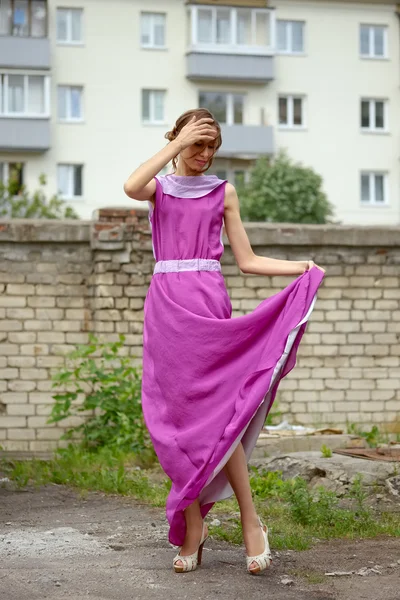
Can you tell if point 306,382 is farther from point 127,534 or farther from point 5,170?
point 5,170

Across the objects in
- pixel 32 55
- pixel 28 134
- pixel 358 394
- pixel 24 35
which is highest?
pixel 24 35

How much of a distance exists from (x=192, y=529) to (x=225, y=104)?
30.1 m

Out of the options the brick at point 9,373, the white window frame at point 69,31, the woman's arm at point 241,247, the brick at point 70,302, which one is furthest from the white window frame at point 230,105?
the woman's arm at point 241,247

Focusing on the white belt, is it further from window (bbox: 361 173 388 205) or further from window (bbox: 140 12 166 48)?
window (bbox: 361 173 388 205)

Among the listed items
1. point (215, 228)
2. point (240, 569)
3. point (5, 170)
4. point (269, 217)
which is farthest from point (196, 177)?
point (5, 170)

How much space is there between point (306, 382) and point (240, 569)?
6.86 metres

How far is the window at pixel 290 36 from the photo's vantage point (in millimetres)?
35000

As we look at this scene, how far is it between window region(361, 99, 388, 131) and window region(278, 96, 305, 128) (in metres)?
2.09

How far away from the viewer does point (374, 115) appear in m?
Result: 35.6

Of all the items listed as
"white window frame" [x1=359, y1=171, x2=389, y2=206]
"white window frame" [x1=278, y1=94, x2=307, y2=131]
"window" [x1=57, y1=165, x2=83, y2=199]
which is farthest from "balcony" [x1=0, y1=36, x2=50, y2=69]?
"white window frame" [x1=359, y1=171, x2=389, y2=206]

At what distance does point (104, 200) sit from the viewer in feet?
108

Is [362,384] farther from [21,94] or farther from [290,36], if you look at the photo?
[290,36]

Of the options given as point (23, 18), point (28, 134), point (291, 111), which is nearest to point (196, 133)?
point (28, 134)

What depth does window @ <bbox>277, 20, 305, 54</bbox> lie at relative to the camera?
1378 inches
